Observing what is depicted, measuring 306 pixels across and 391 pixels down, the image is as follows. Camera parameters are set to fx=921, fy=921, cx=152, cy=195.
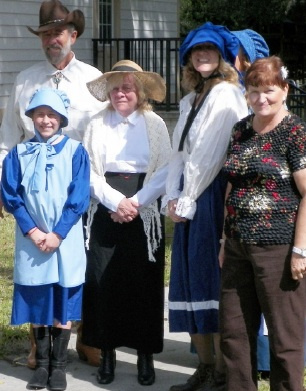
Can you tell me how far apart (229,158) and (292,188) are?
1.16ft

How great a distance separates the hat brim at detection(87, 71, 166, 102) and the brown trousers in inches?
51.1

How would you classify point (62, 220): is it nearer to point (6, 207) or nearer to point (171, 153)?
point (6, 207)

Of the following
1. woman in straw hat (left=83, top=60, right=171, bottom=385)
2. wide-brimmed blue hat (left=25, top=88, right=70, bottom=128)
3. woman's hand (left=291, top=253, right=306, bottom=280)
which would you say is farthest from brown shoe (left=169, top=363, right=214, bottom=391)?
wide-brimmed blue hat (left=25, top=88, right=70, bottom=128)

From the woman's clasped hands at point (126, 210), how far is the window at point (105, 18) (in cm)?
1454

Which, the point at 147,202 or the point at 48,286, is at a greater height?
the point at 147,202

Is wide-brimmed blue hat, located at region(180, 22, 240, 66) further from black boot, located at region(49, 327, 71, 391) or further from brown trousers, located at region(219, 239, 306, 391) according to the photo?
black boot, located at region(49, 327, 71, 391)

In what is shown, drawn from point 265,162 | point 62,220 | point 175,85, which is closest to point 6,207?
point 62,220

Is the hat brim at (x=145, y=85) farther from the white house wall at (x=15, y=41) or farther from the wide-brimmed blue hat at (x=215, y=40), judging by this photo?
the white house wall at (x=15, y=41)

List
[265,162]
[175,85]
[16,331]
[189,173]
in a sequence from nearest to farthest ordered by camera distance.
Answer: [265,162], [189,173], [16,331], [175,85]

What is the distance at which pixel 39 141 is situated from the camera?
5211 millimetres

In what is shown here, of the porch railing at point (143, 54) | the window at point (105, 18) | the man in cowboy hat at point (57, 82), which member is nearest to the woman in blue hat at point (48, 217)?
→ the man in cowboy hat at point (57, 82)

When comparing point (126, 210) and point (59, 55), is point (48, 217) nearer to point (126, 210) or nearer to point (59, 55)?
point (126, 210)

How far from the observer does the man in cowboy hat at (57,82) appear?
18.2ft

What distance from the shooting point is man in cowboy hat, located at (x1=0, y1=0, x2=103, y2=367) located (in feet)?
18.2
